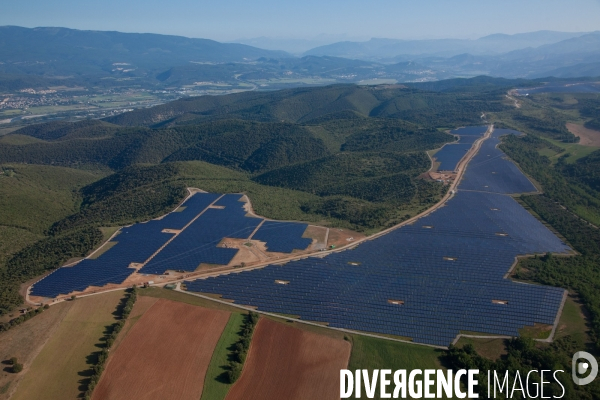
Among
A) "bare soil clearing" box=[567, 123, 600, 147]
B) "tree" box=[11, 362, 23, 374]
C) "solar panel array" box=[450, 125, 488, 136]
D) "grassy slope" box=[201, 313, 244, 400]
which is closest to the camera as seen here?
"grassy slope" box=[201, 313, 244, 400]

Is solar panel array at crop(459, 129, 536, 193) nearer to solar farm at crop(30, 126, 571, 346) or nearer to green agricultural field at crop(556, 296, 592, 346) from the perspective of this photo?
solar farm at crop(30, 126, 571, 346)

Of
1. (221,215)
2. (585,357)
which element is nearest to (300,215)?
(221,215)

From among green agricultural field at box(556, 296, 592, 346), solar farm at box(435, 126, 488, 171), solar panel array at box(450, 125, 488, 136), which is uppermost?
solar panel array at box(450, 125, 488, 136)

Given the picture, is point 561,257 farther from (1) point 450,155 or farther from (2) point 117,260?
(2) point 117,260

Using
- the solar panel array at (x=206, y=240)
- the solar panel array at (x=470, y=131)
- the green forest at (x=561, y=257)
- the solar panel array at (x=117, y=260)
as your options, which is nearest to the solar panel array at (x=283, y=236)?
the solar panel array at (x=206, y=240)

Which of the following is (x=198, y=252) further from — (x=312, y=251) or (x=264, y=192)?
(x=264, y=192)

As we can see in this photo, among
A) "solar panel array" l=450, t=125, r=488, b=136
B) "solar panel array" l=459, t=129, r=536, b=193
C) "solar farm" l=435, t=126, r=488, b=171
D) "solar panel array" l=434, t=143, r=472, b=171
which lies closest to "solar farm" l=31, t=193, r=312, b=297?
"solar panel array" l=459, t=129, r=536, b=193

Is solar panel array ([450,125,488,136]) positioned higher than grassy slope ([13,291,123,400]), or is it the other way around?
solar panel array ([450,125,488,136])

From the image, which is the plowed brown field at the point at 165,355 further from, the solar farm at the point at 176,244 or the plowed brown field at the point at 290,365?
the solar farm at the point at 176,244
